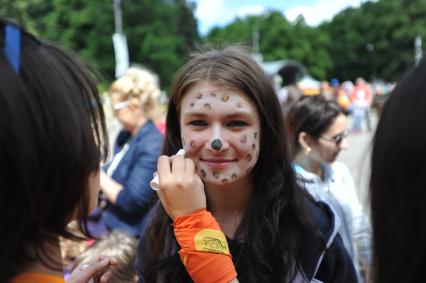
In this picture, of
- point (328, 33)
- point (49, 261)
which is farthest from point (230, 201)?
point (328, 33)

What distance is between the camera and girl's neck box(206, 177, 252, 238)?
148 cm

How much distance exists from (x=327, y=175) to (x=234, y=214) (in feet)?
4.06

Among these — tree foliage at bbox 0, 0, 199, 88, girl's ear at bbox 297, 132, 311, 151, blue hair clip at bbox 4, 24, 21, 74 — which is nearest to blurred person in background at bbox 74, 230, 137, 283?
girl's ear at bbox 297, 132, 311, 151

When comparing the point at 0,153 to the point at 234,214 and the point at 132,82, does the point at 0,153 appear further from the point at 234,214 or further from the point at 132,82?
the point at 132,82

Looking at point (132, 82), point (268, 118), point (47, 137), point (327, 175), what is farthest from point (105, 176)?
point (47, 137)

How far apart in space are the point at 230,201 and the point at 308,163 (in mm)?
1206

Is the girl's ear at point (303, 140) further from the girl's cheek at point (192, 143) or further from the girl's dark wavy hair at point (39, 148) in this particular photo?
the girl's dark wavy hair at point (39, 148)

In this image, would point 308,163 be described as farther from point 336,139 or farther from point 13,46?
point 13,46

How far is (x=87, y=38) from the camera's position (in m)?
31.6

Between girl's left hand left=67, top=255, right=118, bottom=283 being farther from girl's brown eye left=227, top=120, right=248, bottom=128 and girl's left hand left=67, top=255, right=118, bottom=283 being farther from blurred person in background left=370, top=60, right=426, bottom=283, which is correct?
blurred person in background left=370, top=60, right=426, bottom=283

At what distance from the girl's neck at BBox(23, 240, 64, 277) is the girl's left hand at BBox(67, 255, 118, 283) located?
222 mm

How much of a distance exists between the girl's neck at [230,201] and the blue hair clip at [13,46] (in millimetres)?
826

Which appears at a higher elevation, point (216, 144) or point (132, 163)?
point (216, 144)

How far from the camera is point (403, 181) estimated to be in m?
0.83
